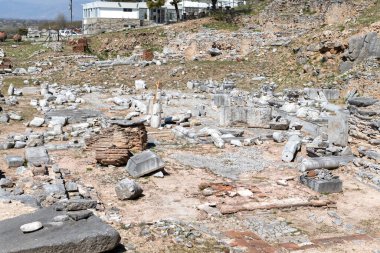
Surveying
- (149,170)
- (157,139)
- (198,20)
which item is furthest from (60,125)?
(198,20)

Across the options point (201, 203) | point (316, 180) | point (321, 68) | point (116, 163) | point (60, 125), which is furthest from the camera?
point (321, 68)

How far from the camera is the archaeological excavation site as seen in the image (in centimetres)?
830

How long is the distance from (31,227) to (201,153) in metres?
7.52

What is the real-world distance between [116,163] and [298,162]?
15.2 feet

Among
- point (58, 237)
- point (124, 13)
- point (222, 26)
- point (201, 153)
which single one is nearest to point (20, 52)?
point (222, 26)

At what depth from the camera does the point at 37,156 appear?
12.9 meters

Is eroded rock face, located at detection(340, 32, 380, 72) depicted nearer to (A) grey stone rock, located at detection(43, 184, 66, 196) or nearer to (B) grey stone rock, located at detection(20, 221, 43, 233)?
(A) grey stone rock, located at detection(43, 184, 66, 196)

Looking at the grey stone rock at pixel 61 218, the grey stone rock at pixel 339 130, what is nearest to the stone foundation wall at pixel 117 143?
the grey stone rock at pixel 61 218

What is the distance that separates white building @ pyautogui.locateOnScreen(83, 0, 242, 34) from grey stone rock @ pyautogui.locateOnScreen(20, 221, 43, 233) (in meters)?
41.2

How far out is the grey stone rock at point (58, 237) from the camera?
6.70 metres

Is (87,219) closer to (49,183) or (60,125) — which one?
(49,183)

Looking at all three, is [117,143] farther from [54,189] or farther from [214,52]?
[214,52]

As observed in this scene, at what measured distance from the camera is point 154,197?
10391mm

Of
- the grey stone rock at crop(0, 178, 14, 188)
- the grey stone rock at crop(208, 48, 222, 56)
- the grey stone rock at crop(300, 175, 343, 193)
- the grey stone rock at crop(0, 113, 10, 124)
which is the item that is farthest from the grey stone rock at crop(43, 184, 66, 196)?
the grey stone rock at crop(208, 48, 222, 56)
